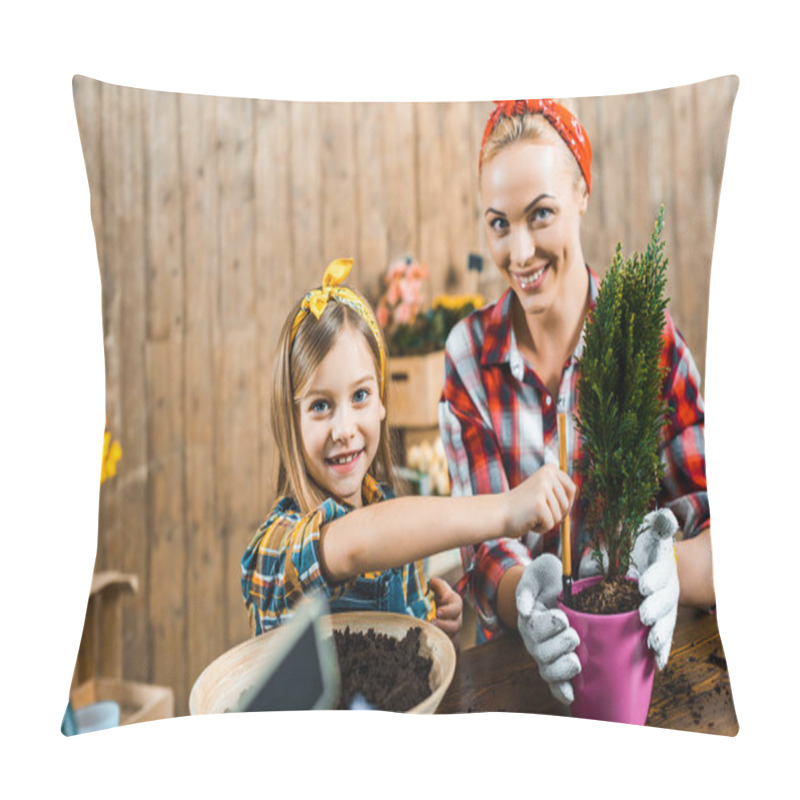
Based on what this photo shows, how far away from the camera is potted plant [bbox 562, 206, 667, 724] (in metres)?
1.78

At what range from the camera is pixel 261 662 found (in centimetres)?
183

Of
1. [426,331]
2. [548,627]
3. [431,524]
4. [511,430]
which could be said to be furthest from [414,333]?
[548,627]

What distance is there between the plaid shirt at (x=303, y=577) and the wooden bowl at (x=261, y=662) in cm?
2

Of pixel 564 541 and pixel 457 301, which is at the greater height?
pixel 457 301

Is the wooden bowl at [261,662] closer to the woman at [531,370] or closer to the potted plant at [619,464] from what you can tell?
the woman at [531,370]

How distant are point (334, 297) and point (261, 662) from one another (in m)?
0.83

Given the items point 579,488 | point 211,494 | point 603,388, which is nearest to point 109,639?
point 211,494

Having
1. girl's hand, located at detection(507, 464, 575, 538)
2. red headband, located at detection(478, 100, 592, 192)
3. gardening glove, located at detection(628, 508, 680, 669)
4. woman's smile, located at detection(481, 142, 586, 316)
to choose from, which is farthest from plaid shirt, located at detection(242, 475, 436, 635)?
red headband, located at detection(478, 100, 592, 192)

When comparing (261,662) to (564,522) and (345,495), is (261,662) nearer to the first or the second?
(345,495)

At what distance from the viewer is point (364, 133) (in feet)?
6.02

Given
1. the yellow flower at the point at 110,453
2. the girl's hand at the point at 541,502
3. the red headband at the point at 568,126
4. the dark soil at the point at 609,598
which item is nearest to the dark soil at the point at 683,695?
the dark soil at the point at 609,598

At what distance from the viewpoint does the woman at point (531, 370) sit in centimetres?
181

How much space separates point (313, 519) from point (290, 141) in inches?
33.3

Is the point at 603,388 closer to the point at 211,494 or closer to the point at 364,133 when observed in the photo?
the point at 364,133
